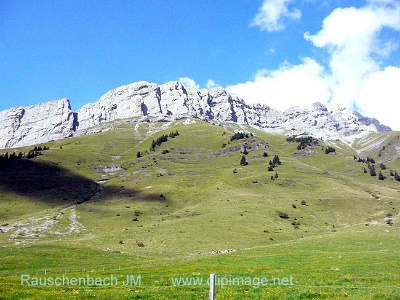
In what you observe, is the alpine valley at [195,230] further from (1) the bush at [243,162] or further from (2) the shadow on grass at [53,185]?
(1) the bush at [243,162]

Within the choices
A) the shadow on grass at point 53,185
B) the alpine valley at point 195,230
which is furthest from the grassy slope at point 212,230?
the shadow on grass at point 53,185

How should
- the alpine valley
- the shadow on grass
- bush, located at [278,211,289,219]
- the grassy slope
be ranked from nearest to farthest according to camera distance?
the alpine valley < the grassy slope < bush, located at [278,211,289,219] < the shadow on grass

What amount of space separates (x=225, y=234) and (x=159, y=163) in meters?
120

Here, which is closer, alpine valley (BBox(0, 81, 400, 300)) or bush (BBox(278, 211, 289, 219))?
alpine valley (BBox(0, 81, 400, 300))

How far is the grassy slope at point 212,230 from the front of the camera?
3027cm

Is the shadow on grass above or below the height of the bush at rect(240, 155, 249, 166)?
below

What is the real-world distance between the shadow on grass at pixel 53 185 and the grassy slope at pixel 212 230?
1411 mm

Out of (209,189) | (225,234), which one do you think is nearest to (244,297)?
(225,234)

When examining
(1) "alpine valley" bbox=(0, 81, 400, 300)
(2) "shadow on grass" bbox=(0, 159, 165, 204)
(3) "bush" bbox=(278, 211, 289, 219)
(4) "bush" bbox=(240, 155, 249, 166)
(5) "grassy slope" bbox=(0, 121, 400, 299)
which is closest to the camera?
(1) "alpine valley" bbox=(0, 81, 400, 300)

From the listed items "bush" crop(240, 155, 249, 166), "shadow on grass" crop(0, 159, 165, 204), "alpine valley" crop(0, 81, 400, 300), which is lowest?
"alpine valley" crop(0, 81, 400, 300)

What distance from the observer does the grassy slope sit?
30.3 metres

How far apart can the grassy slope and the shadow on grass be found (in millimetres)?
1411

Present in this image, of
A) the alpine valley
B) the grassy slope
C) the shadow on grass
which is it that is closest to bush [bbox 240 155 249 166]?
the alpine valley

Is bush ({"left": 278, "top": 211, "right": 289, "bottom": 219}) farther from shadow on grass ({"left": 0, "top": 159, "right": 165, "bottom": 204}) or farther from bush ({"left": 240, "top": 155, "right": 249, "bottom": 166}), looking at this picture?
bush ({"left": 240, "top": 155, "right": 249, "bottom": 166})
